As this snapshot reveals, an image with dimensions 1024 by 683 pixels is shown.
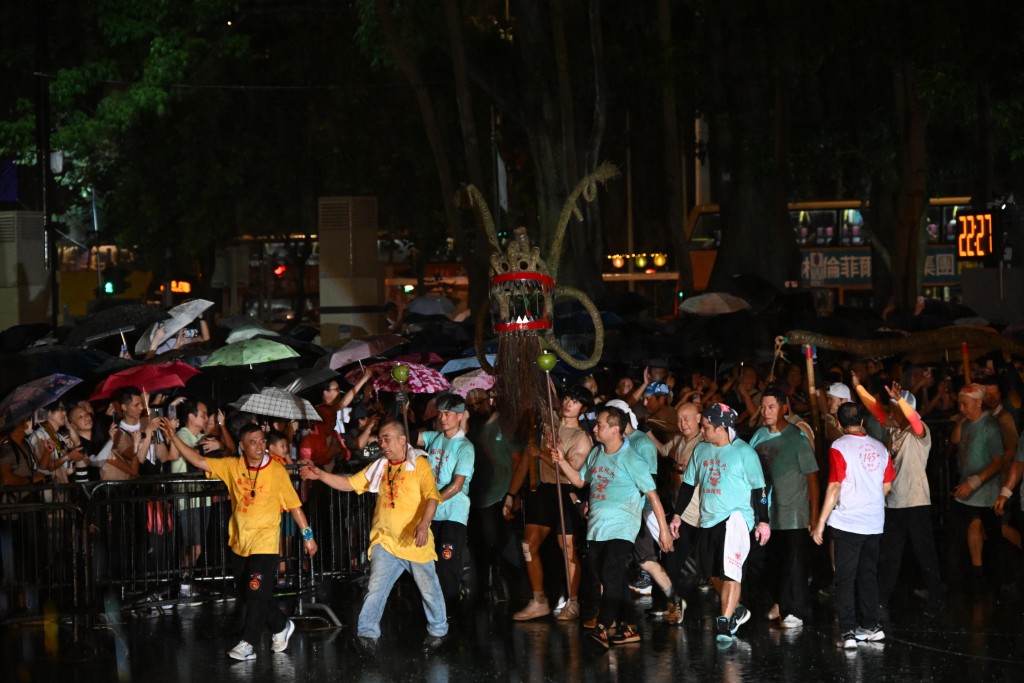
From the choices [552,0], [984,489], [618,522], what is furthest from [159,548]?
[552,0]

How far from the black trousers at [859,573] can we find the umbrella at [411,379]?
16.7 feet

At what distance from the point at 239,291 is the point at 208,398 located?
42.4 m

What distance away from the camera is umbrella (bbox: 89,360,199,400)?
15.4 meters

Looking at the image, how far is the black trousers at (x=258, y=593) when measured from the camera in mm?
11094

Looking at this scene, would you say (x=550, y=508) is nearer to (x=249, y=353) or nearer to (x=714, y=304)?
Result: (x=249, y=353)

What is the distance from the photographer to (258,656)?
11242mm

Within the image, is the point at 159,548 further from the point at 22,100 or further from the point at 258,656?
the point at 22,100

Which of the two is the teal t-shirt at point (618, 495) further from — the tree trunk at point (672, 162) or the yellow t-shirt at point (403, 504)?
the tree trunk at point (672, 162)

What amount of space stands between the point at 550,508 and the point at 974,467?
364 cm

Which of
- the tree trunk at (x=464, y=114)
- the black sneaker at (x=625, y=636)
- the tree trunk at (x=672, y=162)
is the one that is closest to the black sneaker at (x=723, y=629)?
the black sneaker at (x=625, y=636)

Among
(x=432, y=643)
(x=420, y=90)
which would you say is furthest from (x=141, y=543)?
(x=420, y=90)

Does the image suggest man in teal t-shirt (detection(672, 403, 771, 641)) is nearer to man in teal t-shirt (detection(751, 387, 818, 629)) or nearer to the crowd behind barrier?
man in teal t-shirt (detection(751, 387, 818, 629))

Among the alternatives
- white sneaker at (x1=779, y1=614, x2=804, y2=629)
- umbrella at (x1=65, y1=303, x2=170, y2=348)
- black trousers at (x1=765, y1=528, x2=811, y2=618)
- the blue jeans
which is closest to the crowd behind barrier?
the blue jeans

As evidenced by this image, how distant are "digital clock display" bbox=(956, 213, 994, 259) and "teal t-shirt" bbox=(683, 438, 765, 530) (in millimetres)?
14306
